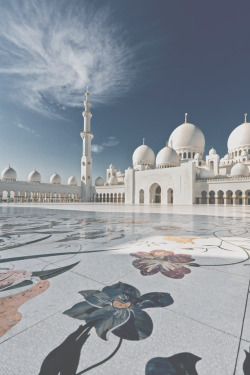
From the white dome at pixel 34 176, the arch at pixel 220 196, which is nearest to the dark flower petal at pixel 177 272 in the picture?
the arch at pixel 220 196

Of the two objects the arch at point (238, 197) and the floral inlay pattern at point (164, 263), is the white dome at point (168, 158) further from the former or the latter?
the floral inlay pattern at point (164, 263)

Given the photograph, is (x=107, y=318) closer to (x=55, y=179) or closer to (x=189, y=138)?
(x=189, y=138)

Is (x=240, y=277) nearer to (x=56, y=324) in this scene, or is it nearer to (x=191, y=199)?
(x=56, y=324)

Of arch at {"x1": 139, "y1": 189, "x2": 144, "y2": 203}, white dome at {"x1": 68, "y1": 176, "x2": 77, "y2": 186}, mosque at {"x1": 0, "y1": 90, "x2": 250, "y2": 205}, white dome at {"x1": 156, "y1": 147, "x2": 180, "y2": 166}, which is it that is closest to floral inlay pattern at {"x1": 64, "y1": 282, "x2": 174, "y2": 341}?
mosque at {"x1": 0, "y1": 90, "x2": 250, "y2": 205}

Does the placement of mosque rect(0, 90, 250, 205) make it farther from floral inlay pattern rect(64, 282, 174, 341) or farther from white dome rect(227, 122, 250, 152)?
floral inlay pattern rect(64, 282, 174, 341)

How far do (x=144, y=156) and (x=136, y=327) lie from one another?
102 ft

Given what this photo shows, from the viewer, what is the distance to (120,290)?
46.8 inches

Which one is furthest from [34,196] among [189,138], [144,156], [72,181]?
[189,138]

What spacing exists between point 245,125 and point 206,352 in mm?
31822

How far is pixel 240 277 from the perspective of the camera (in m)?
1.38

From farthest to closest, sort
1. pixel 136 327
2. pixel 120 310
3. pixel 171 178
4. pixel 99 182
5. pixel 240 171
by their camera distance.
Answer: pixel 99 182, pixel 171 178, pixel 240 171, pixel 120 310, pixel 136 327

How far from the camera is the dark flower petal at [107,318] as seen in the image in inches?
33.1

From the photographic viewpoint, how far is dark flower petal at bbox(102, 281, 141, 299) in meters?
1.14

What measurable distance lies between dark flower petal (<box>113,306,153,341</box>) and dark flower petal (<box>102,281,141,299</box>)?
0.57 feet
